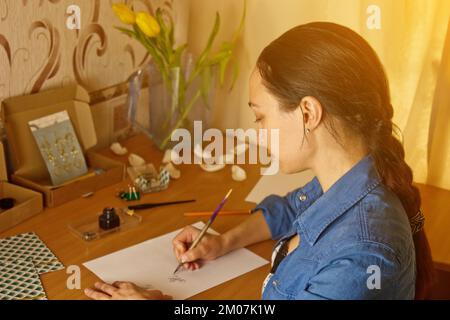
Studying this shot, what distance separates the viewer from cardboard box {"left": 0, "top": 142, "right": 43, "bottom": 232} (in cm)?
128

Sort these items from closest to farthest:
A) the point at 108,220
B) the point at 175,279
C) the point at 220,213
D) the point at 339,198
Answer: the point at 339,198, the point at 175,279, the point at 108,220, the point at 220,213

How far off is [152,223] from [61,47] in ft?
1.79

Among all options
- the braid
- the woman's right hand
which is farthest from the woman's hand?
the braid

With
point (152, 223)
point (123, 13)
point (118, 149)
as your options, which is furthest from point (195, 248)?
point (123, 13)

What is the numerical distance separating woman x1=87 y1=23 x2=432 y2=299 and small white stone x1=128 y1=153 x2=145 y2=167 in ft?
1.92

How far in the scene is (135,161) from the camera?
164cm

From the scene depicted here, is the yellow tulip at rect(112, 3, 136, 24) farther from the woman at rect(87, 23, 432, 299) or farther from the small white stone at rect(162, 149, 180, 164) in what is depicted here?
the woman at rect(87, 23, 432, 299)

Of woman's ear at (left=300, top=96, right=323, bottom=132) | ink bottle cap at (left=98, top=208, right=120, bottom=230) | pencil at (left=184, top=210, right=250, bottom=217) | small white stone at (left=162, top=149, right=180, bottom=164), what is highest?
woman's ear at (left=300, top=96, right=323, bottom=132)

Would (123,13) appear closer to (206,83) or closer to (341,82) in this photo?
(206,83)

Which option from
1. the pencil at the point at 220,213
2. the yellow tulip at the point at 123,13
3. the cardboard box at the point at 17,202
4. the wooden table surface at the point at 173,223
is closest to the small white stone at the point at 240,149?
the wooden table surface at the point at 173,223

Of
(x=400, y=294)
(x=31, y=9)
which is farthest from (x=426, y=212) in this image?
(x=31, y=9)

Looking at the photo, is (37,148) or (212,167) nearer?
(37,148)

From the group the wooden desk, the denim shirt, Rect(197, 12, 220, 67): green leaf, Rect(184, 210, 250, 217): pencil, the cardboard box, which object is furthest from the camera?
Rect(197, 12, 220, 67): green leaf

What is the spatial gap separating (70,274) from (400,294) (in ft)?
2.11
